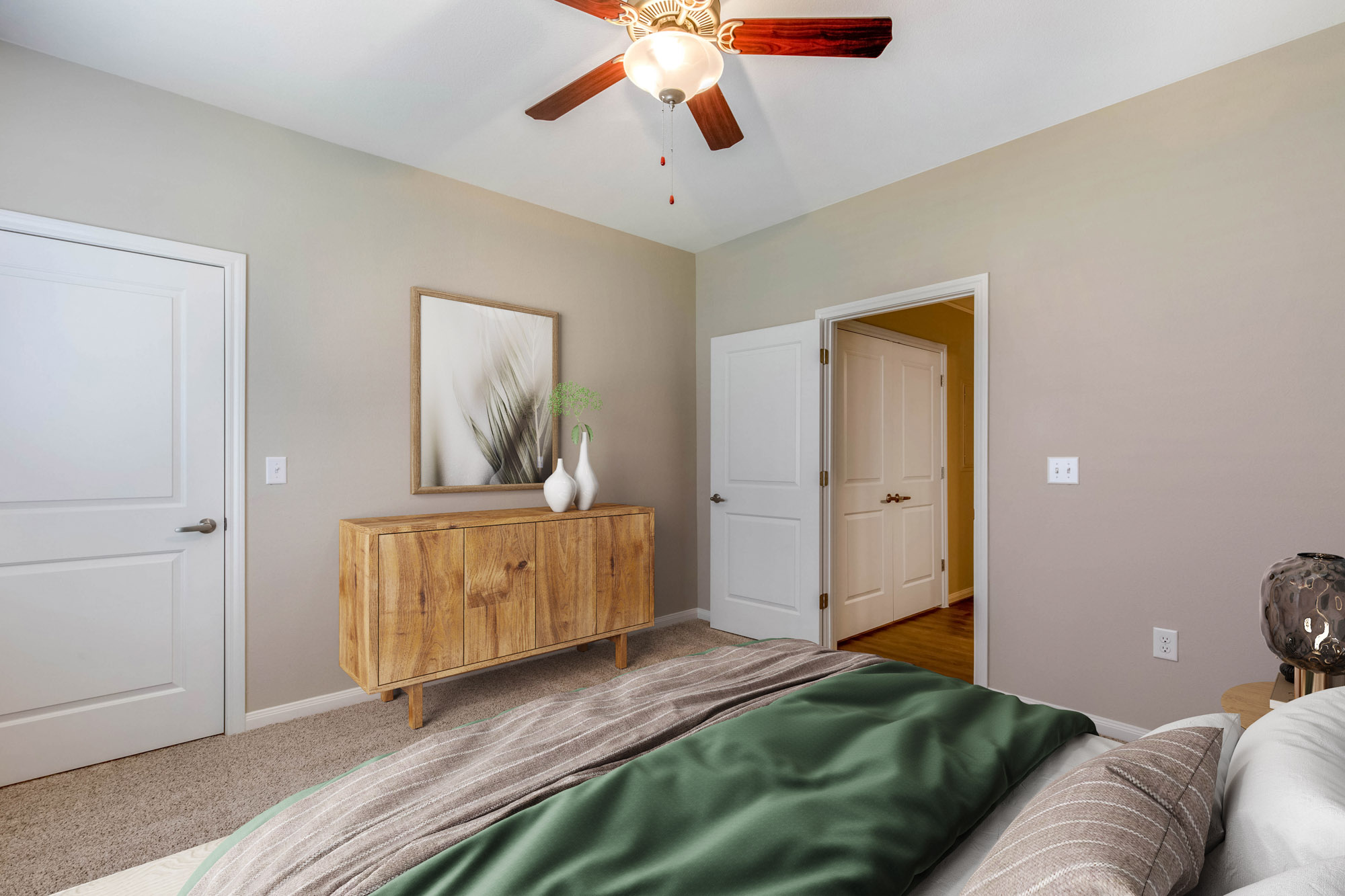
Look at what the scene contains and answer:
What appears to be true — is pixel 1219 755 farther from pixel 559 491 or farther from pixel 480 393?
pixel 480 393

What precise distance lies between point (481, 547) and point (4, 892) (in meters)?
1.66

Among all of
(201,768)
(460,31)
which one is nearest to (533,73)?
(460,31)

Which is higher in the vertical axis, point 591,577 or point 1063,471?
point 1063,471

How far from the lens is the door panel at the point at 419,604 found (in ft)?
8.32

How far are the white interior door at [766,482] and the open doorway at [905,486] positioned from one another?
0.54ft

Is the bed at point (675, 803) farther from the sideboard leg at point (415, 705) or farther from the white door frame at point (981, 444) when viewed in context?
the white door frame at point (981, 444)

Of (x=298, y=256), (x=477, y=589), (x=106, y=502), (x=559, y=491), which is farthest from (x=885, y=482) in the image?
(x=106, y=502)

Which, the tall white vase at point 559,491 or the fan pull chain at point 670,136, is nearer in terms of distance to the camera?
the fan pull chain at point 670,136

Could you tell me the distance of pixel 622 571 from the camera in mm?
3359

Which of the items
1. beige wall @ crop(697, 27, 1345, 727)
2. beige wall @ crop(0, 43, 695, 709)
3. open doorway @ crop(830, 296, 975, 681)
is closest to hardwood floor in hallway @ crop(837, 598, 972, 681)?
open doorway @ crop(830, 296, 975, 681)

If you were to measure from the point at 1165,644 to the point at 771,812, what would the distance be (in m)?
2.32

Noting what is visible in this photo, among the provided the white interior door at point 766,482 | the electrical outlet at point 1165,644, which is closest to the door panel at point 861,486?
the white interior door at point 766,482

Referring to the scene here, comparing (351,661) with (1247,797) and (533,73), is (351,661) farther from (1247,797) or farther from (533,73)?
(1247,797)

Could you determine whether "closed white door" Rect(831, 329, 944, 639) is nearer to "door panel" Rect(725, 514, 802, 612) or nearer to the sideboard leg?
"door panel" Rect(725, 514, 802, 612)
